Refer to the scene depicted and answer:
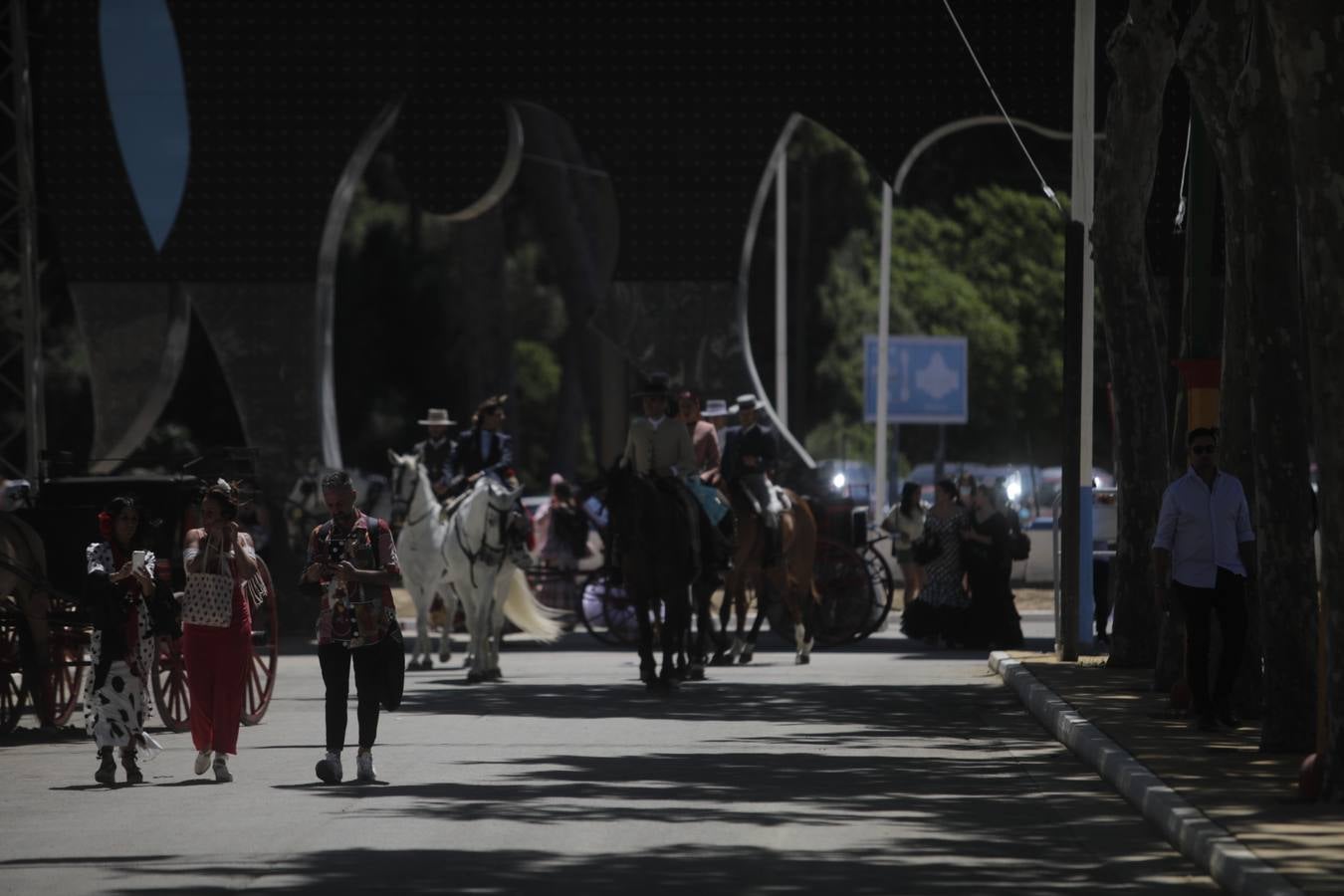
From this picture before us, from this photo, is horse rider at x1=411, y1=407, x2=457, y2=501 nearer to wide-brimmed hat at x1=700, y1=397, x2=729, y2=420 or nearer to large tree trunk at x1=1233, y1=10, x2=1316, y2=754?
wide-brimmed hat at x1=700, y1=397, x2=729, y2=420

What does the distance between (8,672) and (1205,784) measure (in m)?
8.58

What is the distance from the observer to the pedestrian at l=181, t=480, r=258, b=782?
47.4 feet

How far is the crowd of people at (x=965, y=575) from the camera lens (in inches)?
1045

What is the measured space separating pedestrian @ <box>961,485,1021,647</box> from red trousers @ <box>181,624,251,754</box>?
13156 millimetres

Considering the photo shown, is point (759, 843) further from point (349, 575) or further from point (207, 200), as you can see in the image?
point (207, 200)

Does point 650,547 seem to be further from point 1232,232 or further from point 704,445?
point 1232,232

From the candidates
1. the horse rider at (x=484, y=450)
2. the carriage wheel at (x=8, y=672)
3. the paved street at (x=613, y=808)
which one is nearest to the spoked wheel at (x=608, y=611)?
the horse rider at (x=484, y=450)

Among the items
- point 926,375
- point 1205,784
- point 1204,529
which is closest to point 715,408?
point 1204,529

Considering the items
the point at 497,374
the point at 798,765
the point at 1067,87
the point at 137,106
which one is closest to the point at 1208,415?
the point at 798,765

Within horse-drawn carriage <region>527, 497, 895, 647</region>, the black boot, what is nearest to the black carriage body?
the black boot

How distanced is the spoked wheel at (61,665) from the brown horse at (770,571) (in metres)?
7.26

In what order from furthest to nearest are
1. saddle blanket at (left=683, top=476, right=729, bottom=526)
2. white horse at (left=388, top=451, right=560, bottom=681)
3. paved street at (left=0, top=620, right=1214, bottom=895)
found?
white horse at (left=388, top=451, right=560, bottom=681) < saddle blanket at (left=683, top=476, right=729, bottom=526) < paved street at (left=0, top=620, right=1214, bottom=895)

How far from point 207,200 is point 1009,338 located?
35.6 m

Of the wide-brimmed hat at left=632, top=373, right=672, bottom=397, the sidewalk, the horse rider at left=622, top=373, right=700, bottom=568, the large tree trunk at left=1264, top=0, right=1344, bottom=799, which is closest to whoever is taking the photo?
the sidewalk
